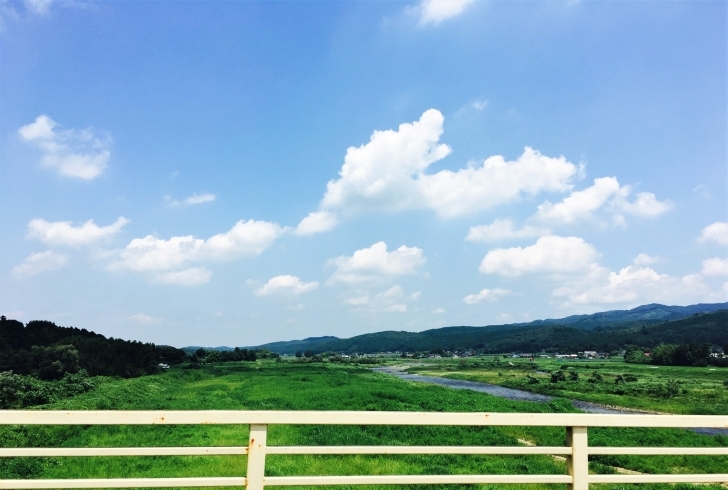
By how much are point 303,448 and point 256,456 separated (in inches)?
13.6

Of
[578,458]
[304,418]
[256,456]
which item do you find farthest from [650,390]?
[256,456]

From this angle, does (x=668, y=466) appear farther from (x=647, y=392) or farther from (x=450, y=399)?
(x=647, y=392)

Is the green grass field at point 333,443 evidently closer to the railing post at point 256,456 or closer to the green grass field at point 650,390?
the railing post at point 256,456

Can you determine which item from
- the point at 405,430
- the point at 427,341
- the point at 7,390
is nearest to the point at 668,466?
the point at 405,430

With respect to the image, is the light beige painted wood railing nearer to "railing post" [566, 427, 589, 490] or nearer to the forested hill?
"railing post" [566, 427, 589, 490]

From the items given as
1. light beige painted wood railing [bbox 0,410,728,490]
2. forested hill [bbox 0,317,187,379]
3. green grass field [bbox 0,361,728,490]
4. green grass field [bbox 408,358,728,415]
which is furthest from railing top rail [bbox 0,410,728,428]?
forested hill [bbox 0,317,187,379]

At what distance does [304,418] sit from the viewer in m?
3.06

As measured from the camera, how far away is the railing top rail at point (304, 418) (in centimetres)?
291

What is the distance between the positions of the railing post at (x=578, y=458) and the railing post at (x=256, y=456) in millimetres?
2063

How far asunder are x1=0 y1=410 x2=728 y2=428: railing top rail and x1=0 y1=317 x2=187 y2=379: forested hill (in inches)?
1890

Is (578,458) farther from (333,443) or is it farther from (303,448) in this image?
(333,443)

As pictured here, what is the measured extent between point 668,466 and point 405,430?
796cm

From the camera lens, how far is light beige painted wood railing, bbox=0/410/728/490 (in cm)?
294

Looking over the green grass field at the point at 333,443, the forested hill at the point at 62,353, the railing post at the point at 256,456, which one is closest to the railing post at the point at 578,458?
the railing post at the point at 256,456
